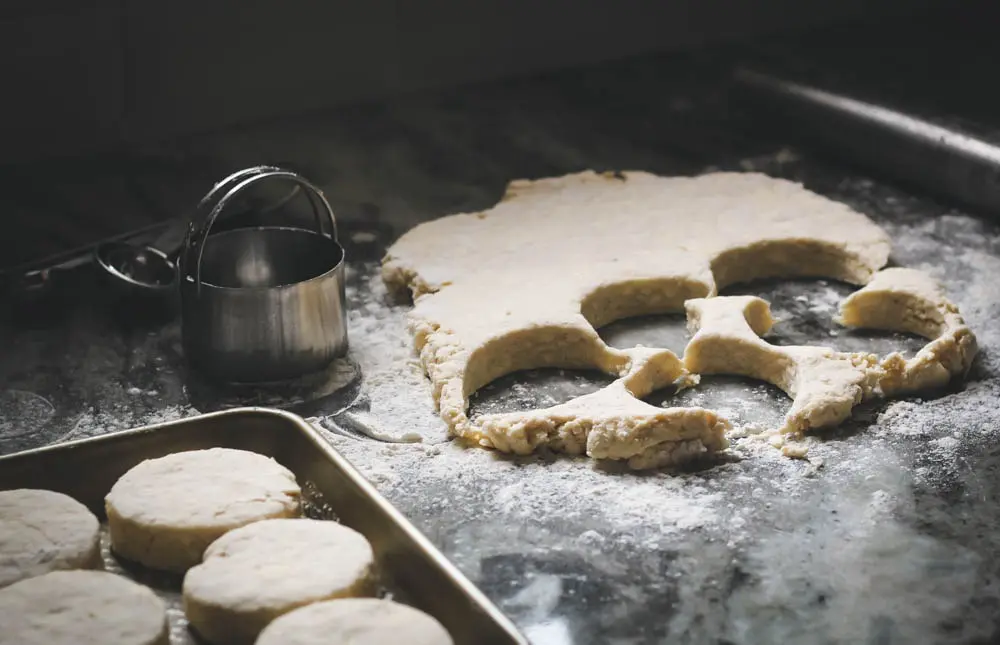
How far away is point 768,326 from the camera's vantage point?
2258 mm

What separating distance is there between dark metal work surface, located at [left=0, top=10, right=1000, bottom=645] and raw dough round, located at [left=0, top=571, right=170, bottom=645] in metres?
0.44

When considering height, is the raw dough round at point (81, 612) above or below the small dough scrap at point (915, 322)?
above

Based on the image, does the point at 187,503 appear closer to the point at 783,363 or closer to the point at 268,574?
the point at 268,574

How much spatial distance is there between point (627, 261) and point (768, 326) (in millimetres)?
326

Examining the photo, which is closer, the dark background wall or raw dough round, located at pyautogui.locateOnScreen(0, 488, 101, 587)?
raw dough round, located at pyautogui.locateOnScreen(0, 488, 101, 587)

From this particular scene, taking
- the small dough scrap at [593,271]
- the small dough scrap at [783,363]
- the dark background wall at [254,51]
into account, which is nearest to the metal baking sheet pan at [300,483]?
the small dough scrap at [593,271]

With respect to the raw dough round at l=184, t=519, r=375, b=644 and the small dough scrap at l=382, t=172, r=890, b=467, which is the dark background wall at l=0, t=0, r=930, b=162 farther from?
the raw dough round at l=184, t=519, r=375, b=644

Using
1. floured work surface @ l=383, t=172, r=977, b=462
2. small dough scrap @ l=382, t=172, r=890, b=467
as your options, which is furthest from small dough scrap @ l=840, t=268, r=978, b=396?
small dough scrap @ l=382, t=172, r=890, b=467

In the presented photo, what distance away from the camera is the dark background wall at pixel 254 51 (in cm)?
272

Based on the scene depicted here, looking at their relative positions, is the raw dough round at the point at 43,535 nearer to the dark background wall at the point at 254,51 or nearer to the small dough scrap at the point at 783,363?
the small dough scrap at the point at 783,363

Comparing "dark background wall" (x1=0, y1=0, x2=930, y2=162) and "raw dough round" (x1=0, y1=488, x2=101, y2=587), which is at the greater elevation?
"dark background wall" (x1=0, y1=0, x2=930, y2=162)

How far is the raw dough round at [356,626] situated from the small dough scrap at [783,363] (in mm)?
854

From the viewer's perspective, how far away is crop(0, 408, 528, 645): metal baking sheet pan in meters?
1.27

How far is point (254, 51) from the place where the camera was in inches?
123
